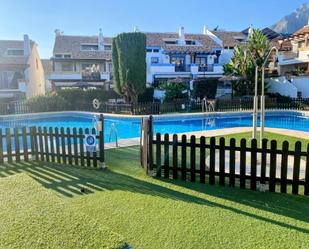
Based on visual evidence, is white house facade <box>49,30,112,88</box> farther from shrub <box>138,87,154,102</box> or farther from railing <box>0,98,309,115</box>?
railing <box>0,98,309,115</box>

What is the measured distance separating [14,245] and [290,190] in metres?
5.58

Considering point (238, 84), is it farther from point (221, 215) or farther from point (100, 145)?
point (221, 215)

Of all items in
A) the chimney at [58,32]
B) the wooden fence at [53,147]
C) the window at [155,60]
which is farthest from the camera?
the chimney at [58,32]

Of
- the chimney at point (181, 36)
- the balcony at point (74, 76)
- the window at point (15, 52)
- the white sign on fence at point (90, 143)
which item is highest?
the chimney at point (181, 36)

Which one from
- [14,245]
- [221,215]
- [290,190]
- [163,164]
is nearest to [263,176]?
[290,190]

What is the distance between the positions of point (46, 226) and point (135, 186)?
3.42 m

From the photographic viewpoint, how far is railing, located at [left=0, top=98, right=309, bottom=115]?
2570 centimetres

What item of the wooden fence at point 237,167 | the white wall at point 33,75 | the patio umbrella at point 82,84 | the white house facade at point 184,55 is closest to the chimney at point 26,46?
the white wall at point 33,75

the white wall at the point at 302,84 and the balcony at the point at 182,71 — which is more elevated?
the balcony at the point at 182,71

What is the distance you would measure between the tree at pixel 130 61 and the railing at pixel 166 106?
Answer: 185cm

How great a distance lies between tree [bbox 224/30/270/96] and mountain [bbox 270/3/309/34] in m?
133

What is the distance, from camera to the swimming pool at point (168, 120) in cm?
2181

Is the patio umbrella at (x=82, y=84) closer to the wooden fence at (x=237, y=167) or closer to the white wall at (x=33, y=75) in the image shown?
the white wall at (x=33, y=75)

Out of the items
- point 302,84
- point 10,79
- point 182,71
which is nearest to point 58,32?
point 10,79
